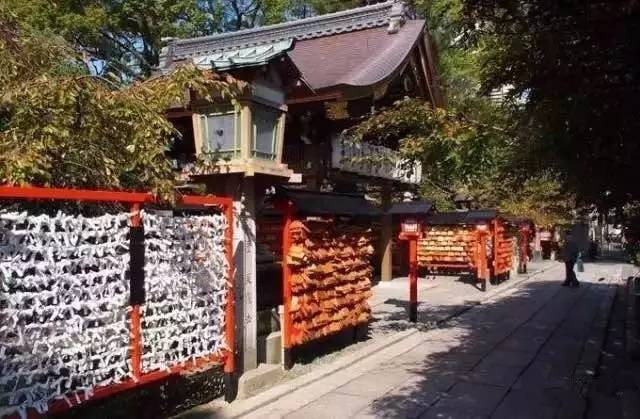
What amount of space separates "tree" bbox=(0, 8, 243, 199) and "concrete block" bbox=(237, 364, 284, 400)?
2322 mm

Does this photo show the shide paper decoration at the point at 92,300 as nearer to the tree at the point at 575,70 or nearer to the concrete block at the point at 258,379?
the concrete block at the point at 258,379

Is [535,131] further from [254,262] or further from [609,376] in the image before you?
[609,376]

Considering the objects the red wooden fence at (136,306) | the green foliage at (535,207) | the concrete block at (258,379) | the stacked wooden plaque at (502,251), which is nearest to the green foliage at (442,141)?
the red wooden fence at (136,306)

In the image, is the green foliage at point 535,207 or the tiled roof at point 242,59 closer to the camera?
the tiled roof at point 242,59

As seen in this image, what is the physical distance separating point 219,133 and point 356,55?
33.7ft

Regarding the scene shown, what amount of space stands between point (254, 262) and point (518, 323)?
282 inches

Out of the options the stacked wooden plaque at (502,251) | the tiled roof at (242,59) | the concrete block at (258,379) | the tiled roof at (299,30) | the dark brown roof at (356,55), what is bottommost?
the concrete block at (258,379)

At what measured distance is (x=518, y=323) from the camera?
11.9 m

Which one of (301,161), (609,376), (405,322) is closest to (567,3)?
(609,376)

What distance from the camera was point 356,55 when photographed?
15977mm

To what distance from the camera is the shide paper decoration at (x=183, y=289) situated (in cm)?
510

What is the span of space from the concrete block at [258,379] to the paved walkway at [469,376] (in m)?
0.17

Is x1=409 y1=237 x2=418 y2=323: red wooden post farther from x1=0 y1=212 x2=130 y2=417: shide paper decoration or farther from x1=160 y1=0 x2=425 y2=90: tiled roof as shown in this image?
x1=0 y1=212 x2=130 y2=417: shide paper decoration

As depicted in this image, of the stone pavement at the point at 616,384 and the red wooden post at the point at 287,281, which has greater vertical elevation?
the red wooden post at the point at 287,281
